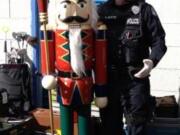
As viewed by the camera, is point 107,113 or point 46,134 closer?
point 107,113

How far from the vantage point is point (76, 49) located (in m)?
3.55

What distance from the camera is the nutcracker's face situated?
11.6 feet

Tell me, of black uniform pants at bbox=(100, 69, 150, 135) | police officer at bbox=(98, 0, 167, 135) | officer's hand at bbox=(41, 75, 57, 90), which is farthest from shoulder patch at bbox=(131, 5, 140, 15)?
officer's hand at bbox=(41, 75, 57, 90)

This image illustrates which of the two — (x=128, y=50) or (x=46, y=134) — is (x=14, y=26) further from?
(x=128, y=50)

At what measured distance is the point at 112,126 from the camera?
3.77m

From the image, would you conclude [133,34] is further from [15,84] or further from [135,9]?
[15,84]

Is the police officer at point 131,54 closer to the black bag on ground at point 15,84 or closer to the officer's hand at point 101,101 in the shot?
the officer's hand at point 101,101

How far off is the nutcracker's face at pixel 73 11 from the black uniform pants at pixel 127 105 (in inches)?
20.1

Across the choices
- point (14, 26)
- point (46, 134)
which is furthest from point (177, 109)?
point (14, 26)

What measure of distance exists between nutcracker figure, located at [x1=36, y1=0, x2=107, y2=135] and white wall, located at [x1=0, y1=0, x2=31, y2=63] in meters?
1.68

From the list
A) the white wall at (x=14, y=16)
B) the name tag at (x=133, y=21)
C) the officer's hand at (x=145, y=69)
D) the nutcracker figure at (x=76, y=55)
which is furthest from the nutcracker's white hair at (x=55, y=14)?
the white wall at (x=14, y=16)

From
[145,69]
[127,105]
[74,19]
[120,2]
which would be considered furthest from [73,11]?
[127,105]

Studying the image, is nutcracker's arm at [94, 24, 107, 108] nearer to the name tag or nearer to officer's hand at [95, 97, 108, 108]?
officer's hand at [95, 97, 108, 108]

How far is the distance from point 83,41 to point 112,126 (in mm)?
717
